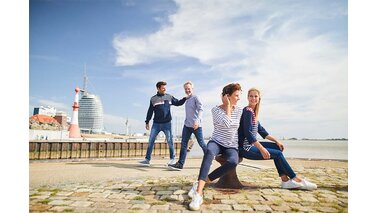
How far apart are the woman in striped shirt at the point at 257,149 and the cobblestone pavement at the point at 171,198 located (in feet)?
0.49

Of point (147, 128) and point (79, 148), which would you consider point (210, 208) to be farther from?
point (79, 148)

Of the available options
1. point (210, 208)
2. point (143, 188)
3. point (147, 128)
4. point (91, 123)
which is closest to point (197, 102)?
point (147, 128)

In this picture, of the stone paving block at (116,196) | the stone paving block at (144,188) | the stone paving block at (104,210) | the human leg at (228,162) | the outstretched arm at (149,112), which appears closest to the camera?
the stone paving block at (104,210)

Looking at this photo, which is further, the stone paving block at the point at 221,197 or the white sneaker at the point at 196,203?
the stone paving block at the point at 221,197

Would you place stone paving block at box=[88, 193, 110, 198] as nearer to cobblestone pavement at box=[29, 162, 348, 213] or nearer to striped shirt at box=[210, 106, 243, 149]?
cobblestone pavement at box=[29, 162, 348, 213]

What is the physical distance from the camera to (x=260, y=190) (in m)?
3.84

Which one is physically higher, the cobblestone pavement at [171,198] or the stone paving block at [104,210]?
the stone paving block at [104,210]

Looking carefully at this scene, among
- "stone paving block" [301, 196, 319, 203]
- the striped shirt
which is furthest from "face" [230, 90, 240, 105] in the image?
"stone paving block" [301, 196, 319, 203]

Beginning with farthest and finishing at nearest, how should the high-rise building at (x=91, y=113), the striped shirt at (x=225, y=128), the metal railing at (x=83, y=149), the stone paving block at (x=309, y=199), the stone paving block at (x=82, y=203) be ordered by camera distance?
1. the high-rise building at (x=91, y=113)
2. the metal railing at (x=83, y=149)
3. the striped shirt at (x=225, y=128)
4. the stone paving block at (x=309, y=199)
5. the stone paving block at (x=82, y=203)

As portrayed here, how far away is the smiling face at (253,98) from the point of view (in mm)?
4008

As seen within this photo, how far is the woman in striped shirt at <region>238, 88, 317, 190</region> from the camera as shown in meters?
3.77

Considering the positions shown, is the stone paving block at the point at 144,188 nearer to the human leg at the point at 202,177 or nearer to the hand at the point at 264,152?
the human leg at the point at 202,177

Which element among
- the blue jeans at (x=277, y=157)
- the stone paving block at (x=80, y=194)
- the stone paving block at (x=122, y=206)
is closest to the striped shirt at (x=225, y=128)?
the blue jeans at (x=277, y=157)
